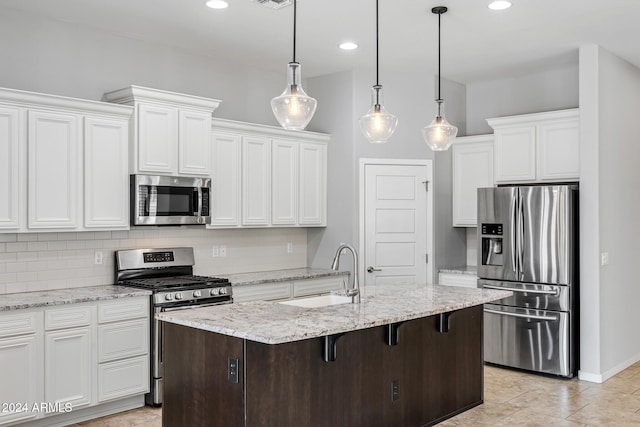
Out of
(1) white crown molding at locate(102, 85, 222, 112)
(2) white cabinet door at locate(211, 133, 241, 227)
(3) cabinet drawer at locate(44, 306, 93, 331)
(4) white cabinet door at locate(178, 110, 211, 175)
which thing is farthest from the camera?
(2) white cabinet door at locate(211, 133, 241, 227)

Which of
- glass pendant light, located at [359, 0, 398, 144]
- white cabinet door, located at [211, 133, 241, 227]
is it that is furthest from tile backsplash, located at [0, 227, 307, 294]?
glass pendant light, located at [359, 0, 398, 144]

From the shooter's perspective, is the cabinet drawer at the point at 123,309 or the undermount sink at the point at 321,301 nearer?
the undermount sink at the point at 321,301

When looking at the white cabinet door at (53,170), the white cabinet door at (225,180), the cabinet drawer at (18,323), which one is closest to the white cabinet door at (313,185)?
the white cabinet door at (225,180)

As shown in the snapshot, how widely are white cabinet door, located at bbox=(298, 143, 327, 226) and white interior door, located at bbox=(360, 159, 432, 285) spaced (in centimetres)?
43

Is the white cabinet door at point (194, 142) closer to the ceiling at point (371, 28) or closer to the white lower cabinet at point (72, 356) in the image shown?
the ceiling at point (371, 28)

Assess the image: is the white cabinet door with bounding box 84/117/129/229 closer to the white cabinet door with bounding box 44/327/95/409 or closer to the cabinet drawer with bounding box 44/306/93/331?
the cabinet drawer with bounding box 44/306/93/331

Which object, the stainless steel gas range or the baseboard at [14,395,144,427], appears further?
the stainless steel gas range

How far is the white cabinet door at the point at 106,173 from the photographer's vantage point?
174 inches

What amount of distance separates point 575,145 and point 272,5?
3.21 meters

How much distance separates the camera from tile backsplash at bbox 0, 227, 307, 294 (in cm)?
439

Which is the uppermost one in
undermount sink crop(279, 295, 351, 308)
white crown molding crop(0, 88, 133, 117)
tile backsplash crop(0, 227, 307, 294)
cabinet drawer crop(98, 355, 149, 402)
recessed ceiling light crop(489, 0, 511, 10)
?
recessed ceiling light crop(489, 0, 511, 10)

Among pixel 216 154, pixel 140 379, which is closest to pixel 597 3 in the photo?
pixel 216 154

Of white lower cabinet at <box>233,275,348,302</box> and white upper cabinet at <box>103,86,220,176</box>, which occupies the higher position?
white upper cabinet at <box>103,86,220,176</box>

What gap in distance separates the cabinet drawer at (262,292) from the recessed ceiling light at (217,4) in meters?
2.27
